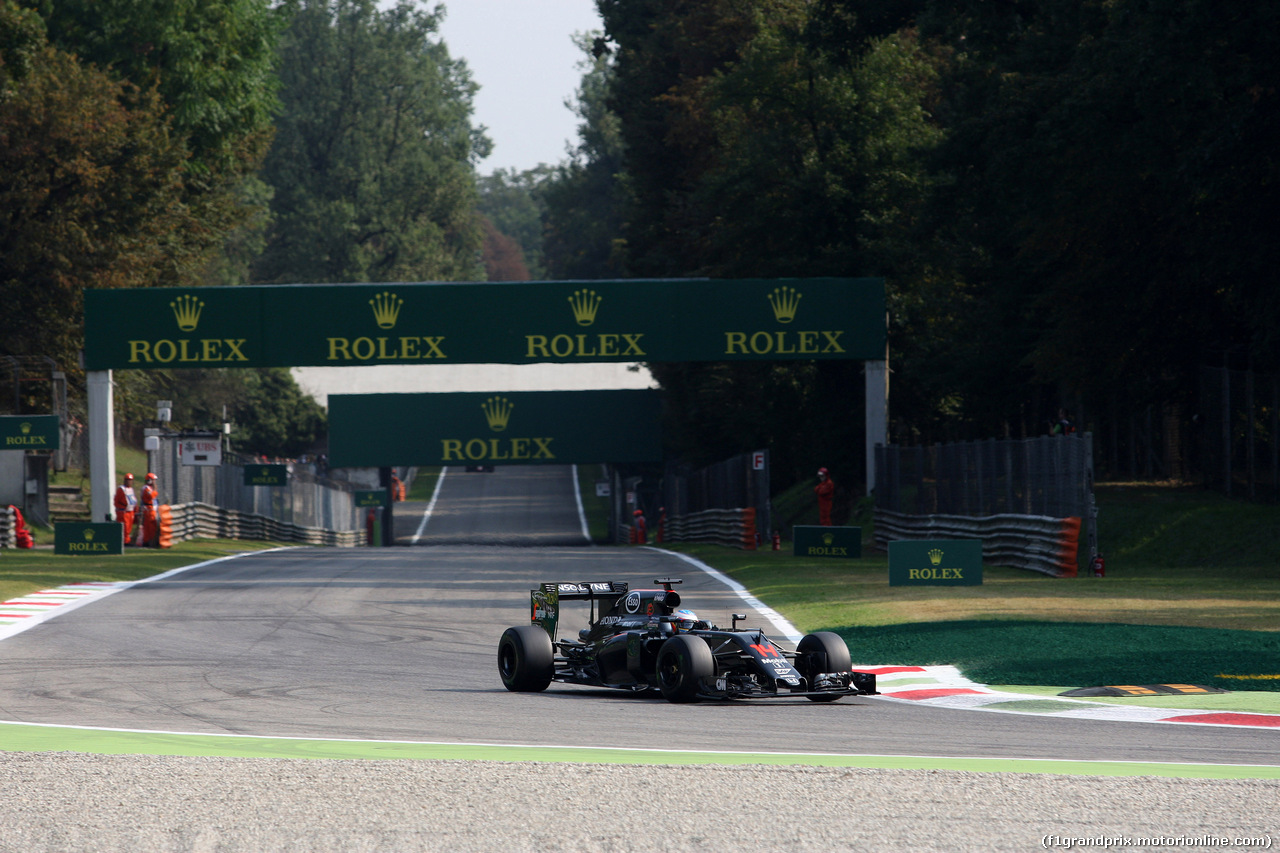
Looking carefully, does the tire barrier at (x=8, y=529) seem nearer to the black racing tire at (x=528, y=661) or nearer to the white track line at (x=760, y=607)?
the white track line at (x=760, y=607)

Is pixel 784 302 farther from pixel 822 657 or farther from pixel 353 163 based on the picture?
pixel 353 163

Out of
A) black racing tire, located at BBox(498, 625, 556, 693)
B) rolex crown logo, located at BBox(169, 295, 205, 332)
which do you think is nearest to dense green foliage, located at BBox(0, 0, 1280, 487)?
rolex crown logo, located at BBox(169, 295, 205, 332)

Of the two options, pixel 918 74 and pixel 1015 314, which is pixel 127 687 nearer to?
pixel 1015 314

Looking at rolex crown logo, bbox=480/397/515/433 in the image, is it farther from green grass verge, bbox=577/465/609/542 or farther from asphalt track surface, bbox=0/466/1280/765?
asphalt track surface, bbox=0/466/1280/765

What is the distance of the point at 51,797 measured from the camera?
705 cm

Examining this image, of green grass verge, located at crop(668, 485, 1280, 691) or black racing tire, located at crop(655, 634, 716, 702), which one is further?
green grass verge, located at crop(668, 485, 1280, 691)

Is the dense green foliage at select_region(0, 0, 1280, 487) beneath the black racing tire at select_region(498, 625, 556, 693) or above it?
above

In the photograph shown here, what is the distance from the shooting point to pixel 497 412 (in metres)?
51.2

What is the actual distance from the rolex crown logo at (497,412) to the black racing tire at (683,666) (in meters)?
40.7

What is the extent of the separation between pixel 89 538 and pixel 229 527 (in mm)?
15108

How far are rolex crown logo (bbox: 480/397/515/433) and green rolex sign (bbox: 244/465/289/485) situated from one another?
7.59 m

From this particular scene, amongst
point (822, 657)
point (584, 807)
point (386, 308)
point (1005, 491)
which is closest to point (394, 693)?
point (822, 657)

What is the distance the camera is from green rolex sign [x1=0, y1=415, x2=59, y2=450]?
3200cm

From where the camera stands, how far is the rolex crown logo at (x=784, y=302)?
35.7 meters
